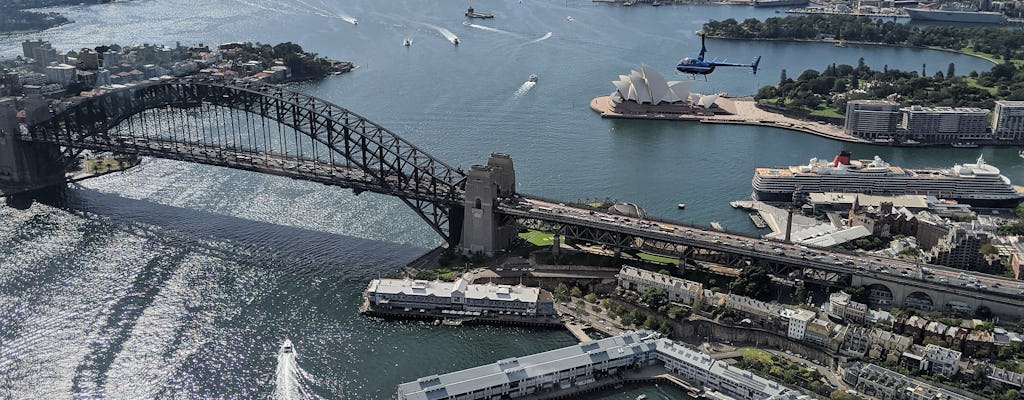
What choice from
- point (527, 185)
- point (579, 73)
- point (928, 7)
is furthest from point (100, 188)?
point (928, 7)

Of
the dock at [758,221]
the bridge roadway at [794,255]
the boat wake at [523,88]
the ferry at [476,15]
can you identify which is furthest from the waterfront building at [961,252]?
the ferry at [476,15]

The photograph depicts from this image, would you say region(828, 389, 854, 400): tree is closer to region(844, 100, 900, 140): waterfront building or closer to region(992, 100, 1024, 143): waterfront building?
region(844, 100, 900, 140): waterfront building

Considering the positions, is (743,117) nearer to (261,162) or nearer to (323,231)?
(323,231)

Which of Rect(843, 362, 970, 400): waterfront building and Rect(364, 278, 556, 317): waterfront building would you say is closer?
Rect(843, 362, 970, 400): waterfront building

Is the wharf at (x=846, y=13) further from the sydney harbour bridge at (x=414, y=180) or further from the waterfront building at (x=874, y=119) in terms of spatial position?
the sydney harbour bridge at (x=414, y=180)

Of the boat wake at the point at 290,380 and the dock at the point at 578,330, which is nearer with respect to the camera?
the boat wake at the point at 290,380

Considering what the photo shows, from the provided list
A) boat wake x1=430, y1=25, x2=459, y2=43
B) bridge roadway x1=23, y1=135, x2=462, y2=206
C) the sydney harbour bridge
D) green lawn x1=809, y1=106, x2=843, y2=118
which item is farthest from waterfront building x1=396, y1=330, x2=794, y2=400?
boat wake x1=430, y1=25, x2=459, y2=43
